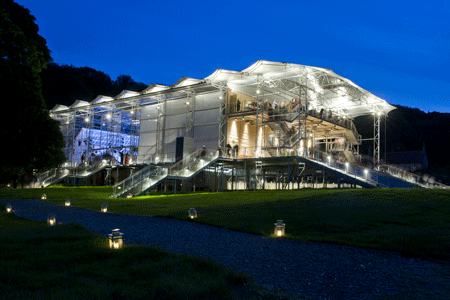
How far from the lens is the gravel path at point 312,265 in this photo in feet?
18.1

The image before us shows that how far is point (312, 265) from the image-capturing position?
23.1 feet

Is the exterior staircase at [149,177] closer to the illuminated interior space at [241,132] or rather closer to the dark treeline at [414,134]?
the illuminated interior space at [241,132]

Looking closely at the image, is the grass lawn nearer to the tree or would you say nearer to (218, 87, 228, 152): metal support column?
the tree

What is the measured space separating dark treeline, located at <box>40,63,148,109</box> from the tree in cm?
6714

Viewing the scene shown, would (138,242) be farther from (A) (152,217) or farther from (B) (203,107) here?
(B) (203,107)

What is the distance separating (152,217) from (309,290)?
991cm

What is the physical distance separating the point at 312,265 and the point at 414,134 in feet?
304

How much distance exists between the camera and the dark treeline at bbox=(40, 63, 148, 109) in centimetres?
7962

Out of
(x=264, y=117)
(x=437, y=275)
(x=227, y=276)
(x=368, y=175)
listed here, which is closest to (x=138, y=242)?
(x=227, y=276)

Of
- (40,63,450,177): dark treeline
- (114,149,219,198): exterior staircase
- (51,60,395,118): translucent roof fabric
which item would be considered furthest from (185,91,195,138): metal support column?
(40,63,450,177): dark treeline

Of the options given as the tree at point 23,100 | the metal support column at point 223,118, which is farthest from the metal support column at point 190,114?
the tree at point 23,100

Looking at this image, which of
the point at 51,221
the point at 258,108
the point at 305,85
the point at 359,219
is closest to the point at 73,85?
the point at 258,108

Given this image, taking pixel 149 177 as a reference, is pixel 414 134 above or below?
above

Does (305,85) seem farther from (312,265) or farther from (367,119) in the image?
(367,119)
